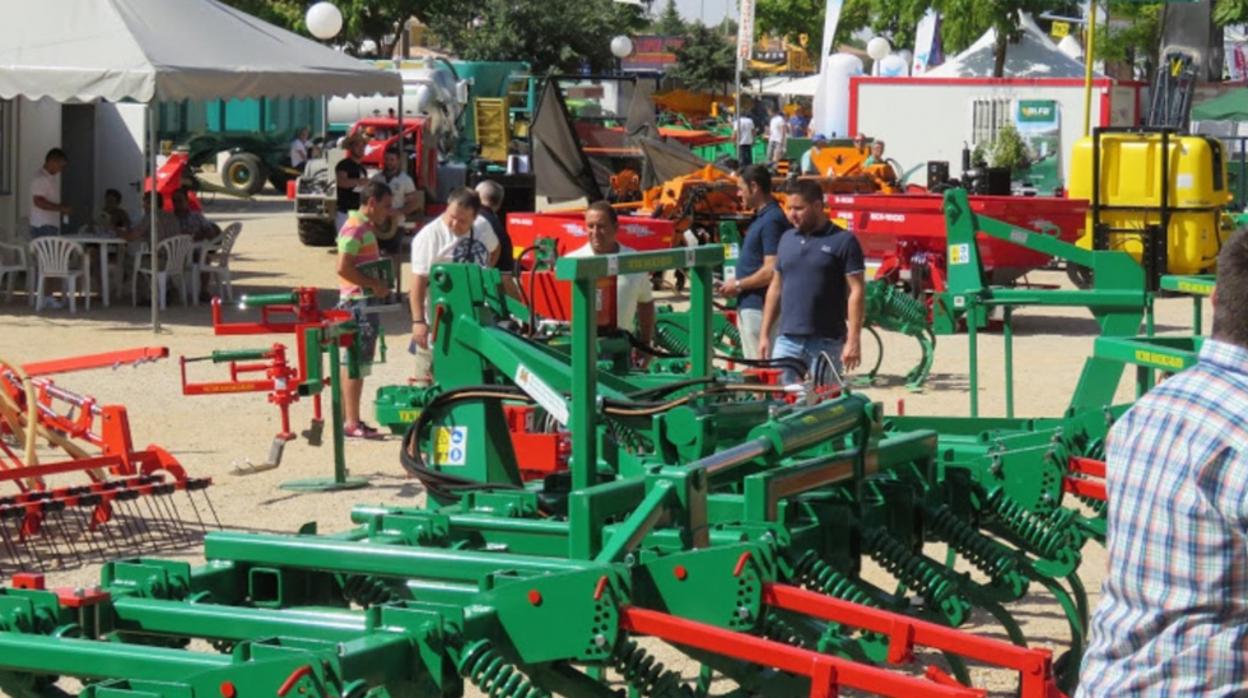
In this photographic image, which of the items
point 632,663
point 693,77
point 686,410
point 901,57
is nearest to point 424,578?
point 632,663

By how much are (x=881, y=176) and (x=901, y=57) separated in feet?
91.6

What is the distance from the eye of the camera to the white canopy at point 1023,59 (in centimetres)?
4178

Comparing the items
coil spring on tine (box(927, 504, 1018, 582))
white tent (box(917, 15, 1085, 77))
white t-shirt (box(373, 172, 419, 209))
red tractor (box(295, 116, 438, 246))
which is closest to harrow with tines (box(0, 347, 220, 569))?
coil spring on tine (box(927, 504, 1018, 582))

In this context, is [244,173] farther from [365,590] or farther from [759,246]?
[365,590]

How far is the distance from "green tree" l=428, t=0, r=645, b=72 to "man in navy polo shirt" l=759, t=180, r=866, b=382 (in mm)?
44740

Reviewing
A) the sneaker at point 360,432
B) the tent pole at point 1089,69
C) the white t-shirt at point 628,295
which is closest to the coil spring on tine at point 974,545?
the white t-shirt at point 628,295

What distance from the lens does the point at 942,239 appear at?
738 inches

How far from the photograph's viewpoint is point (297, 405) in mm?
14406

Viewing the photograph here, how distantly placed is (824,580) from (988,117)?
27.1 metres

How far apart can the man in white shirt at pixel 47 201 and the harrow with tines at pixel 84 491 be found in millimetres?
10399

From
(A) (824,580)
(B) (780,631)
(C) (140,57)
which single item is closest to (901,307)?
(C) (140,57)

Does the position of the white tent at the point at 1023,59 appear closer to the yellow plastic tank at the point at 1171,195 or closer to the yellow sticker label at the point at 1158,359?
the yellow plastic tank at the point at 1171,195

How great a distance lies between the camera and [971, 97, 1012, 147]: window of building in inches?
1260

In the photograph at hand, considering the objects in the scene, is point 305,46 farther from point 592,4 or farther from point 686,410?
point 592,4
